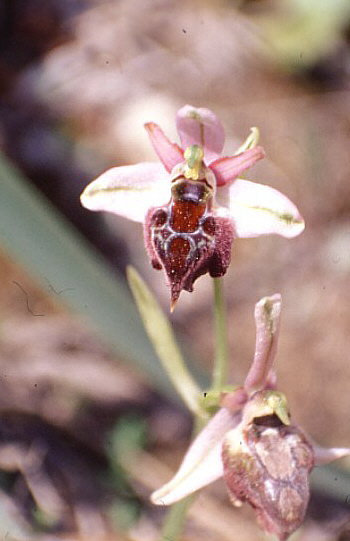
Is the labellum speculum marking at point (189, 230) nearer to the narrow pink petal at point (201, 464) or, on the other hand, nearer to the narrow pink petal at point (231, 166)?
the narrow pink petal at point (231, 166)

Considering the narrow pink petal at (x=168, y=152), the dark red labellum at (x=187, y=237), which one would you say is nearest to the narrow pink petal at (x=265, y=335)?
the dark red labellum at (x=187, y=237)

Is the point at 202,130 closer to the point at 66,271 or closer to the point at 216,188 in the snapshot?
the point at 216,188

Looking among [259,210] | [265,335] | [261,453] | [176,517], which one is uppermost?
[259,210]

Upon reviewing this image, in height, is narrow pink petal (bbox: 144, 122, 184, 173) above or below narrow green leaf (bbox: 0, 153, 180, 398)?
above

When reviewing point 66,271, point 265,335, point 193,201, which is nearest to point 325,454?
point 265,335

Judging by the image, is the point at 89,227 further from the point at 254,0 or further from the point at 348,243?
the point at 254,0

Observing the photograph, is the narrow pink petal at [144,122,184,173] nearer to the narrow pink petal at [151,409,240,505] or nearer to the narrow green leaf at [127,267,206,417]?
the narrow green leaf at [127,267,206,417]

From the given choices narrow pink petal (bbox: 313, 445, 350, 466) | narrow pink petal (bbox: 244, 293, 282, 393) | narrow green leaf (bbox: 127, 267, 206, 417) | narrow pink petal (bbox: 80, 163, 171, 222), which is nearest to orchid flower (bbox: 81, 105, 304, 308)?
narrow pink petal (bbox: 80, 163, 171, 222)
